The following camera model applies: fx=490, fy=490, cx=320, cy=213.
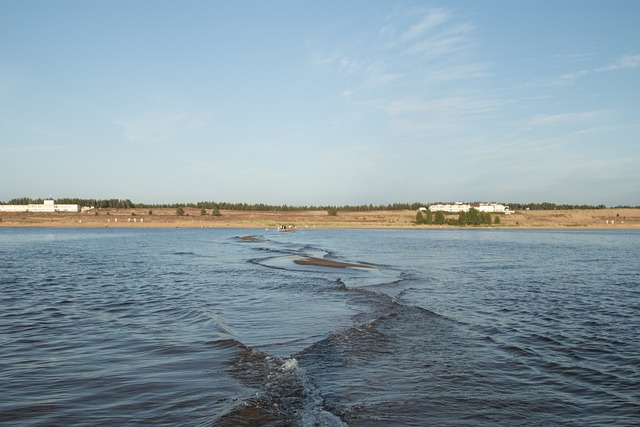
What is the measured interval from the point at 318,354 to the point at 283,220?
173 m

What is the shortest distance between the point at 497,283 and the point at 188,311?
17.3 metres

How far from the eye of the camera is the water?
8.85 m

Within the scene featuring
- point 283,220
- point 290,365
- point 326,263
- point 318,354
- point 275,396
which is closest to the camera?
point 275,396

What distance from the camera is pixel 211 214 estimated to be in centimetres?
19575

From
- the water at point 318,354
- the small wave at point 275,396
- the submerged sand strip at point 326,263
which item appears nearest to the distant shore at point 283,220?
the submerged sand strip at point 326,263

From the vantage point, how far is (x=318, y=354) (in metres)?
12.6

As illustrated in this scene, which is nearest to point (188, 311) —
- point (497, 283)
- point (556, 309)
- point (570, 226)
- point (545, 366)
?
point (545, 366)

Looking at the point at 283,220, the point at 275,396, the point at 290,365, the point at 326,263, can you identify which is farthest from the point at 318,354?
the point at 283,220

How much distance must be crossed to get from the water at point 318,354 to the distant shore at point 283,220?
13105 centimetres

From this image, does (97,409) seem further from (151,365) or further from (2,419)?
(151,365)

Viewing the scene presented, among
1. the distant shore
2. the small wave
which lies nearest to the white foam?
the small wave

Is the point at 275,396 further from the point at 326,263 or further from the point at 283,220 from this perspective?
the point at 283,220

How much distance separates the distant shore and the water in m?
131

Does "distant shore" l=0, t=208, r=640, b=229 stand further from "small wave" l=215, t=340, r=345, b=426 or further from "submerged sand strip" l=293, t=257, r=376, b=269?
"small wave" l=215, t=340, r=345, b=426
